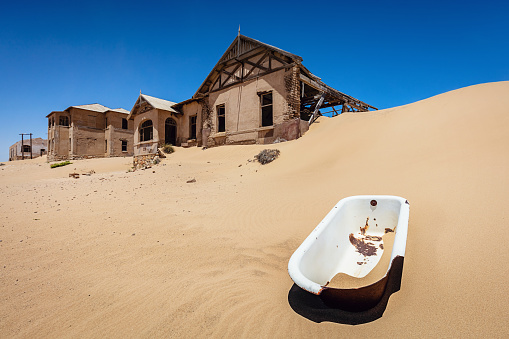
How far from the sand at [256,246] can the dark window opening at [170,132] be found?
13394 mm

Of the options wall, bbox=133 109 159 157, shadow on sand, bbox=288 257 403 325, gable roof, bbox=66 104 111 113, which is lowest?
shadow on sand, bbox=288 257 403 325

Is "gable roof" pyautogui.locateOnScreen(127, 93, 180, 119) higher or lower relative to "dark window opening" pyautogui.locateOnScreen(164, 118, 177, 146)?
higher

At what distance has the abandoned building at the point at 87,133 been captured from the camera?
25.7 m

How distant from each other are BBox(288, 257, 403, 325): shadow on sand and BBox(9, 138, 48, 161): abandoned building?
5370 centimetres

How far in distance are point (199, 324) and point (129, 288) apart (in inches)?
36.4

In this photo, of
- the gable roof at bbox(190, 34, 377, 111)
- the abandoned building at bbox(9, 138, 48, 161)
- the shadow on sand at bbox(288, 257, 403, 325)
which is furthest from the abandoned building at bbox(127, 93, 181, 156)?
the abandoned building at bbox(9, 138, 48, 161)

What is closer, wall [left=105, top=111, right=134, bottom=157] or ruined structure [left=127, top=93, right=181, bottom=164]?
ruined structure [left=127, top=93, right=181, bottom=164]

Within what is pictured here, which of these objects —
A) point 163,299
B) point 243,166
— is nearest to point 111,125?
Answer: point 243,166

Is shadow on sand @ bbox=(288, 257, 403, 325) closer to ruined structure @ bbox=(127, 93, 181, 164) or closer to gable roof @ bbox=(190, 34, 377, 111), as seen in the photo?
gable roof @ bbox=(190, 34, 377, 111)

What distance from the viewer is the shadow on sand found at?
5.86ft

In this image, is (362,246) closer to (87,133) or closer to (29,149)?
(87,133)

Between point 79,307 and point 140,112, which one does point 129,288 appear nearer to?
point 79,307

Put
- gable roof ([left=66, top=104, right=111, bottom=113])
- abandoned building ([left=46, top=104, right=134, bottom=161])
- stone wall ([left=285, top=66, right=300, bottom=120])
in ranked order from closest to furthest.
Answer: stone wall ([left=285, top=66, right=300, bottom=120]), abandoned building ([left=46, top=104, right=134, bottom=161]), gable roof ([left=66, top=104, right=111, bottom=113])

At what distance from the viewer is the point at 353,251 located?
304 cm
